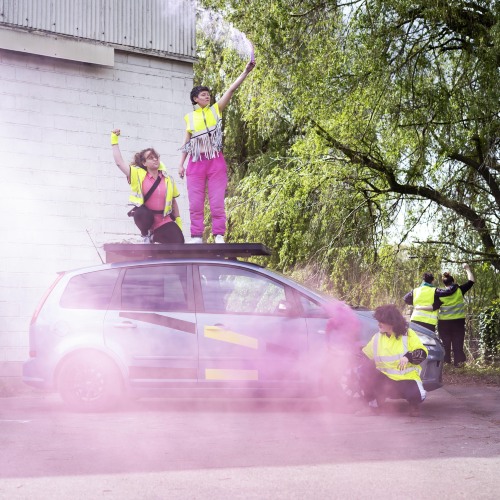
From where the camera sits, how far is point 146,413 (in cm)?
889

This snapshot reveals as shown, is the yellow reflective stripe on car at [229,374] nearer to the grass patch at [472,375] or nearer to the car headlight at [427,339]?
the car headlight at [427,339]

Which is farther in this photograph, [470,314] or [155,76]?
[470,314]

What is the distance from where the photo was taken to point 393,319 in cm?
875

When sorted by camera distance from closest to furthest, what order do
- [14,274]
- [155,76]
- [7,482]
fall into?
1. [7,482]
2. [14,274]
3. [155,76]

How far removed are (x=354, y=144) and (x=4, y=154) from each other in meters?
5.82

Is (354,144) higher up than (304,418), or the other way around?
(354,144)

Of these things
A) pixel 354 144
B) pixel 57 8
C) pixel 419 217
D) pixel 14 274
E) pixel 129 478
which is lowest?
pixel 129 478

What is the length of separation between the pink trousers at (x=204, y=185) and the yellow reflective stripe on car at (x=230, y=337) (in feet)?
5.54

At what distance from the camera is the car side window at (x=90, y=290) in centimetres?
930

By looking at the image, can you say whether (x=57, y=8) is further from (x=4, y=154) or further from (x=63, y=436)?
(x=63, y=436)

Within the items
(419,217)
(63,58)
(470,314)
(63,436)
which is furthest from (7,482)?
(470,314)

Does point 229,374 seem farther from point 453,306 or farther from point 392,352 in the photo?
point 453,306

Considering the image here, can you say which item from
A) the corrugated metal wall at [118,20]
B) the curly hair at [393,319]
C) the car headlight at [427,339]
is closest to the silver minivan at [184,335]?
the car headlight at [427,339]

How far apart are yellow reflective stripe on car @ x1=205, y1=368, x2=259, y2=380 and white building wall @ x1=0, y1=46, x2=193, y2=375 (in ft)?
12.6
